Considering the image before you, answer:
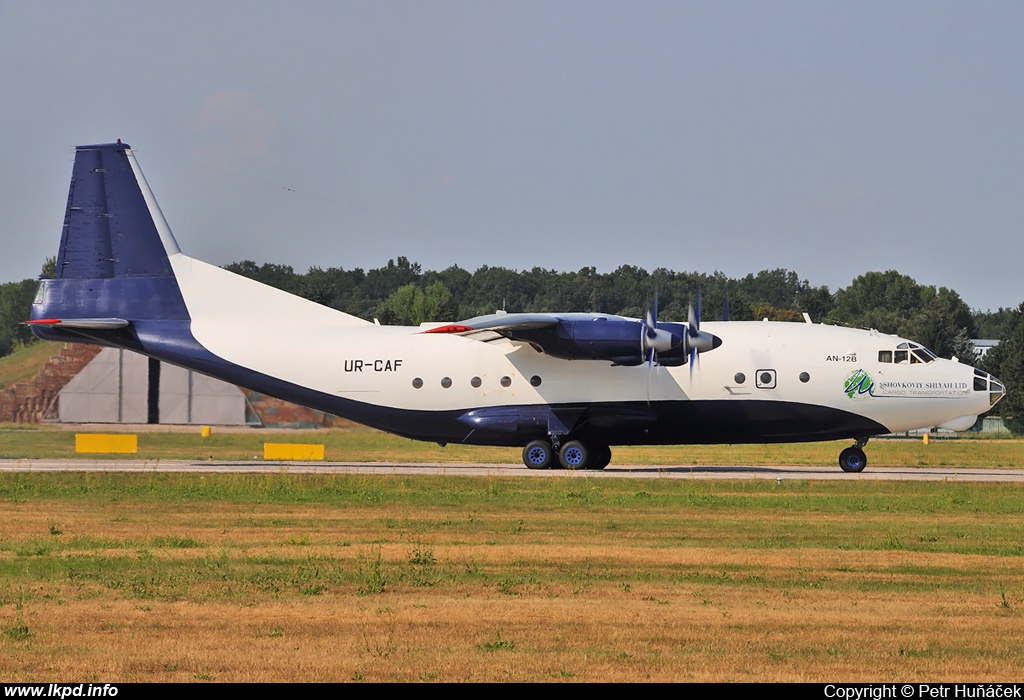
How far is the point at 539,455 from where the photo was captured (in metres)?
33.5

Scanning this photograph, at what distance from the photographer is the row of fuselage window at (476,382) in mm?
33062

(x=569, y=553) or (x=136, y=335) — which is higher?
(x=136, y=335)

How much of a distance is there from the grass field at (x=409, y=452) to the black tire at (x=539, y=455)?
6.83 m

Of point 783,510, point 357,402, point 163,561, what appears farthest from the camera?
point 357,402

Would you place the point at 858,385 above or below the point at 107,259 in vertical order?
below

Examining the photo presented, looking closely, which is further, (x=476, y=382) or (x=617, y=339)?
(x=476, y=382)

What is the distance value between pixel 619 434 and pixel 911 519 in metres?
11.7

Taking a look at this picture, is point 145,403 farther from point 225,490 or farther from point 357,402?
point 225,490

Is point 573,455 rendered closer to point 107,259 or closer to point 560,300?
point 107,259

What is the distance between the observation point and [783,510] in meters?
23.8

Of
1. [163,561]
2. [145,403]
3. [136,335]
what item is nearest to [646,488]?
[163,561]

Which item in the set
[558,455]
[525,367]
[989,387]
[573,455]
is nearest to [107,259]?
[525,367]

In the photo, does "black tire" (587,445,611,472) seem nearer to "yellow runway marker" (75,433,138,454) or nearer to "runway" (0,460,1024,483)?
"runway" (0,460,1024,483)

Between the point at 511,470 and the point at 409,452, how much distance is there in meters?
10.4
